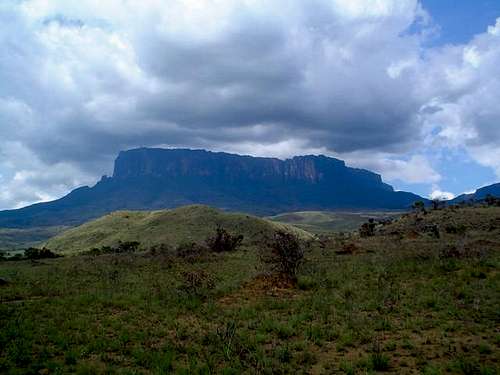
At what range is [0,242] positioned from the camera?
197 meters

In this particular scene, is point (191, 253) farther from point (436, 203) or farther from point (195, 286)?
point (436, 203)

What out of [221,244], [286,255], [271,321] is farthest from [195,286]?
[221,244]

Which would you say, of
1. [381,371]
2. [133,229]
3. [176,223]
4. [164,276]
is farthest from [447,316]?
[133,229]

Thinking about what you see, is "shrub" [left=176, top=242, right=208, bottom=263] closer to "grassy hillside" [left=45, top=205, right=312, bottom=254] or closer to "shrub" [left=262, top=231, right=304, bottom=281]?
"shrub" [left=262, top=231, right=304, bottom=281]

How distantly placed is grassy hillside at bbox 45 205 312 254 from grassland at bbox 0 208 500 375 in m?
47.0

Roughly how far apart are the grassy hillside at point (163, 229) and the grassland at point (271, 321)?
47.0m

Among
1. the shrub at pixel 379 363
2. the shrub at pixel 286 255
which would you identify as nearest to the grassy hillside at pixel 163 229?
the shrub at pixel 286 255

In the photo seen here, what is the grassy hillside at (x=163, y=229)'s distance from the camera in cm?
7312

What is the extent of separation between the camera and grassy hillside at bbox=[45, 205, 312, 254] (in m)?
73.1

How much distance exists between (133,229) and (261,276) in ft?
223

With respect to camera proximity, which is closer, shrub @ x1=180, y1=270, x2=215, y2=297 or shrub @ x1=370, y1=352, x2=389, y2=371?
shrub @ x1=370, y1=352, x2=389, y2=371

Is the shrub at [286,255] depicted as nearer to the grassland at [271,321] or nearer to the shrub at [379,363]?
the grassland at [271,321]

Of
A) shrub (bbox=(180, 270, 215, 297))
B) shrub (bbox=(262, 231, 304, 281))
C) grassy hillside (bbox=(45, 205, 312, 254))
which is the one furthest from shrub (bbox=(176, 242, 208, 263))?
A: grassy hillside (bbox=(45, 205, 312, 254))

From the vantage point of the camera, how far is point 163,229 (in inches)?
3088
